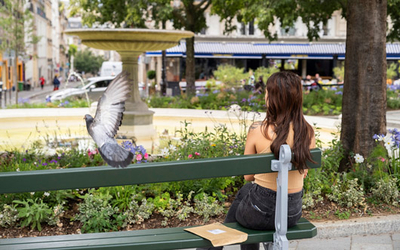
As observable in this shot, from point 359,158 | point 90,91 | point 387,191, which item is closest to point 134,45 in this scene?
point 359,158

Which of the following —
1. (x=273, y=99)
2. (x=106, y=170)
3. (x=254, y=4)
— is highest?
(x=254, y=4)

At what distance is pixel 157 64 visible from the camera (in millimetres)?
49812

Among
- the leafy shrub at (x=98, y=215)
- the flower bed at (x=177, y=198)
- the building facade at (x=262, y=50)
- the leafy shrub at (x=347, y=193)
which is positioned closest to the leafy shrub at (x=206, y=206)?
the flower bed at (x=177, y=198)

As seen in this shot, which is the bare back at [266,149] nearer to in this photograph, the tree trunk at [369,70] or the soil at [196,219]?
the soil at [196,219]

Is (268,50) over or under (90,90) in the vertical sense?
over

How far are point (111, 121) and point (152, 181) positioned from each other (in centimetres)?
35

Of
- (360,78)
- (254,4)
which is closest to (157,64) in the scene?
(254,4)

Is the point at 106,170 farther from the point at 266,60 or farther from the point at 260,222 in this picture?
the point at 266,60

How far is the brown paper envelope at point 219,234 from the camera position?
270cm

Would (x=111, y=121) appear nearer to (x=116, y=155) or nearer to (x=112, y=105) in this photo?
(x=112, y=105)

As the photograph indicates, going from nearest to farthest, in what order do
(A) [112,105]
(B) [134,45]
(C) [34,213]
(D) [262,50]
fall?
(A) [112,105], (C) [34,213], (B) [134,45], (D) [262,50]

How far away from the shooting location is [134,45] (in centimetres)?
812

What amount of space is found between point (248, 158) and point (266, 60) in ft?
128

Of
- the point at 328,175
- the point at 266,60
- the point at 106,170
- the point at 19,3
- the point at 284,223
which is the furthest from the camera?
the point at 266,60
